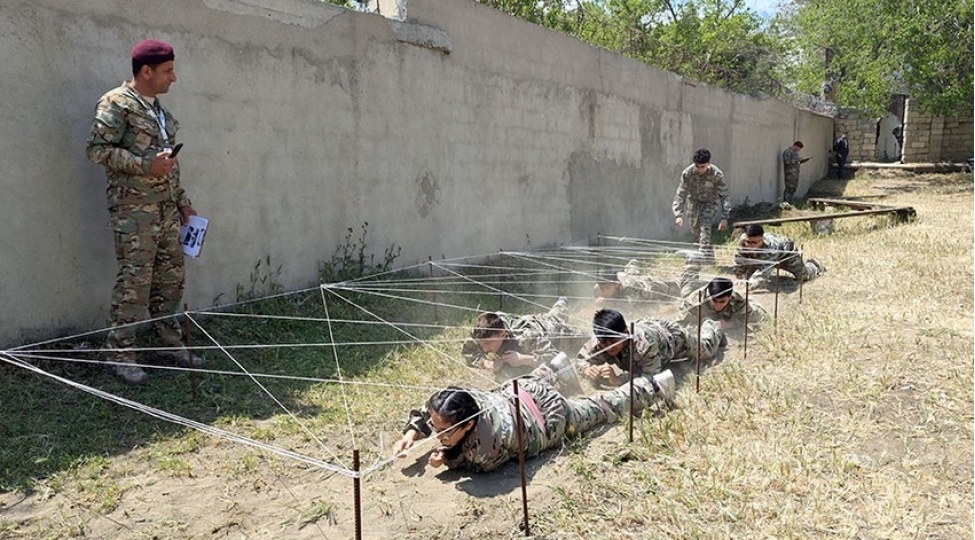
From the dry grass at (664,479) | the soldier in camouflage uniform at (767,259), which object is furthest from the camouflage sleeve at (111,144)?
the soldier in camouflage uniform at (767,259)

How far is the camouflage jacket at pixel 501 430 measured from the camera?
9.09ft

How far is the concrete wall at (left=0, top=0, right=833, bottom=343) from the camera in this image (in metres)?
3.57

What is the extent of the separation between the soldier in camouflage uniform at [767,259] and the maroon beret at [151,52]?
15.6ft

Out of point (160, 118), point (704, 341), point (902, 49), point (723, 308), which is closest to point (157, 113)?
point (160, 118)

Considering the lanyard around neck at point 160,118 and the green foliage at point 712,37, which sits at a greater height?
the green foliage at point 712,37

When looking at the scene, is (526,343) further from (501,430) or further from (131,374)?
(131,374)

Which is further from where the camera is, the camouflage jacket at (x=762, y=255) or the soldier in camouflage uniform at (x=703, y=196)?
the soldier in camouflage uniform at (x=703, y=196)

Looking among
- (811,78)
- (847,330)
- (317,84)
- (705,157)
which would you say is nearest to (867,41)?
(811,78)

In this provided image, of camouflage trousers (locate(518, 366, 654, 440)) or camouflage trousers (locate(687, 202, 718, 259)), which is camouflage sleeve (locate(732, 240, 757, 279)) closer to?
camouflage trousers (locate(687, 202, 718, 259))

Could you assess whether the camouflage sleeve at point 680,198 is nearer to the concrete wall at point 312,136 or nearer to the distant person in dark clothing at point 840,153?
the concrete wall at point 312,136

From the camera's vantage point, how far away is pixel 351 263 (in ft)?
17.7

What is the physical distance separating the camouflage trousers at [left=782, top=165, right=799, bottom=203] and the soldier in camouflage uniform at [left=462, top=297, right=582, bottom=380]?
1215 cm

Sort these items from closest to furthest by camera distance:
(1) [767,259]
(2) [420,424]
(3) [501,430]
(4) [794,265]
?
1. (3) [501,430]
2. (2) [420,424]
3. (4) [794,265]
4. (1) [767,259]

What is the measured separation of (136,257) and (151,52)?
103cm
